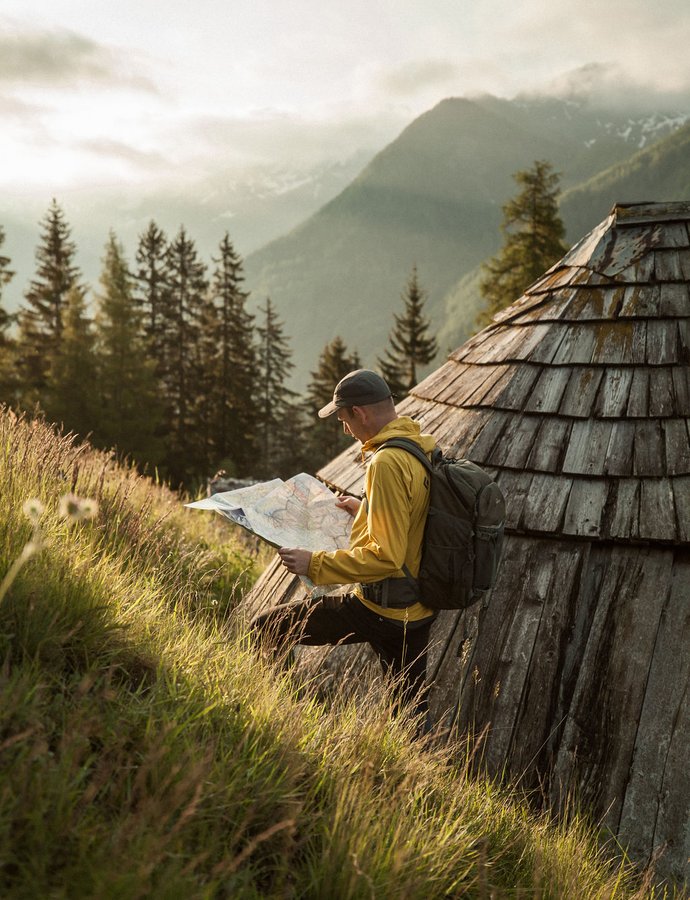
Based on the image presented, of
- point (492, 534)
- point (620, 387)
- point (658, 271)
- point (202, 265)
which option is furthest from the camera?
point (202, 265)

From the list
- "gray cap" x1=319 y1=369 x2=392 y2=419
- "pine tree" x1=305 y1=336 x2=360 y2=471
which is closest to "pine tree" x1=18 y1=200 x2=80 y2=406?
"pine tree" x1=305 y1=336 x2=360 y2=471

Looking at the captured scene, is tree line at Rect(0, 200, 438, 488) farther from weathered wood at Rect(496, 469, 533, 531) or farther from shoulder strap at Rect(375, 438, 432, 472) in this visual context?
shoulder strap at Rect(375, 438, 432, 472)

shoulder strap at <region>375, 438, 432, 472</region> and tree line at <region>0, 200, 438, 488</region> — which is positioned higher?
tree line at <region>0, 200, 438, 488</region>

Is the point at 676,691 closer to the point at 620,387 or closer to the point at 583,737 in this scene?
the point at 583,737

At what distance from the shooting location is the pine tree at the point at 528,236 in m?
23.6

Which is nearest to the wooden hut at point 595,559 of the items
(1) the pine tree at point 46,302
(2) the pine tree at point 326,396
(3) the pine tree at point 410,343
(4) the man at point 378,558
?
(4) the man at point 378,558

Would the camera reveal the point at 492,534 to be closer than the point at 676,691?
Yes

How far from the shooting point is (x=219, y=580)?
21.4ft

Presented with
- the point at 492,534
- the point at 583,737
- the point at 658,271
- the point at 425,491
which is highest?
the point at 658,271

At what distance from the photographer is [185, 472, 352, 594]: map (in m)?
3.30

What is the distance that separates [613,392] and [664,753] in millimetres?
2121

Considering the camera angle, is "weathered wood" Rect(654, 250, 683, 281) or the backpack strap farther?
"weathered wood" Rect(654, 250, 683, 281)

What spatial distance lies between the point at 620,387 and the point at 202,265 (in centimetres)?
3254

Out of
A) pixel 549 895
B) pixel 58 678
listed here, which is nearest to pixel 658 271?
pixel 549 895
